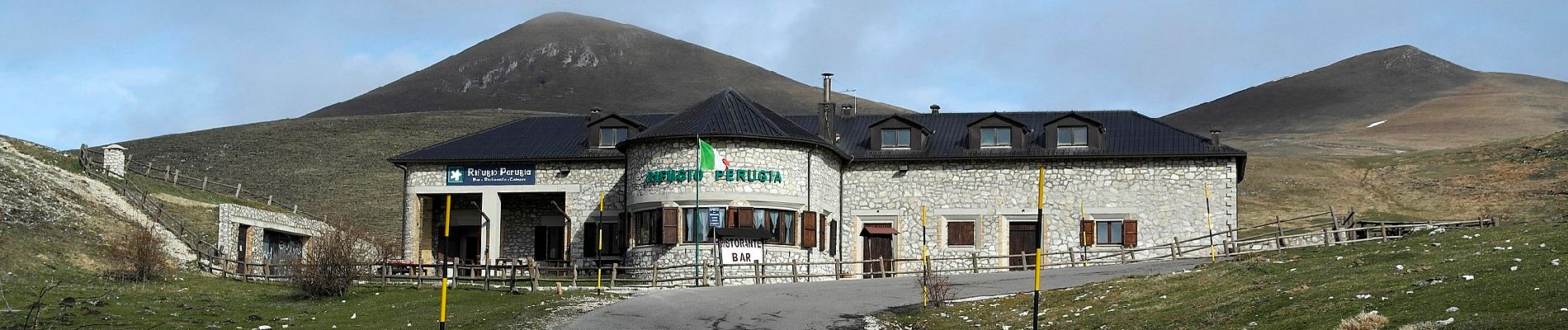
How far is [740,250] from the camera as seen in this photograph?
155ft

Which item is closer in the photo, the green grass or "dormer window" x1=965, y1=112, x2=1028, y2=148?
the green grass

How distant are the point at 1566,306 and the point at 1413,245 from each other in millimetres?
16916

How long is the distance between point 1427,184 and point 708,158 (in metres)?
51.9

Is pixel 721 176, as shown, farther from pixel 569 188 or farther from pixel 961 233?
pixel 961 233

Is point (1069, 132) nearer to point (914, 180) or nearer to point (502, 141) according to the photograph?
point (914, 180)

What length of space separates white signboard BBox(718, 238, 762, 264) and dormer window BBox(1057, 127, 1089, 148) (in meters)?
11.7

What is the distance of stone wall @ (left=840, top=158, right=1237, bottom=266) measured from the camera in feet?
169

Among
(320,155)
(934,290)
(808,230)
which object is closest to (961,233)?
(808,230)

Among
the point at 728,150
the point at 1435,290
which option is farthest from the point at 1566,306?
the point at 728,150

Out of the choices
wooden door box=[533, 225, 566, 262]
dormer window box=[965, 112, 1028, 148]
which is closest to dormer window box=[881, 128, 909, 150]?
dormer window box=[965, 112, 1028, 148]

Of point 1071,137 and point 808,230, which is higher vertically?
point 1071,137

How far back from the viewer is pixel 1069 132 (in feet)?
175

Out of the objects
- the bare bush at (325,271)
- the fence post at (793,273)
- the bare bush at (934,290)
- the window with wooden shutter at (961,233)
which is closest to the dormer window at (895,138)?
the window with wooden shutter at (961,233)

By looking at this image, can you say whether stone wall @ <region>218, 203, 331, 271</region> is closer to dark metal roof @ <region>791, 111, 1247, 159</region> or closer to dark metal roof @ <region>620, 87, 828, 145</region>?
dark metal roof @ <region>620, 87, 828, 145</region>
